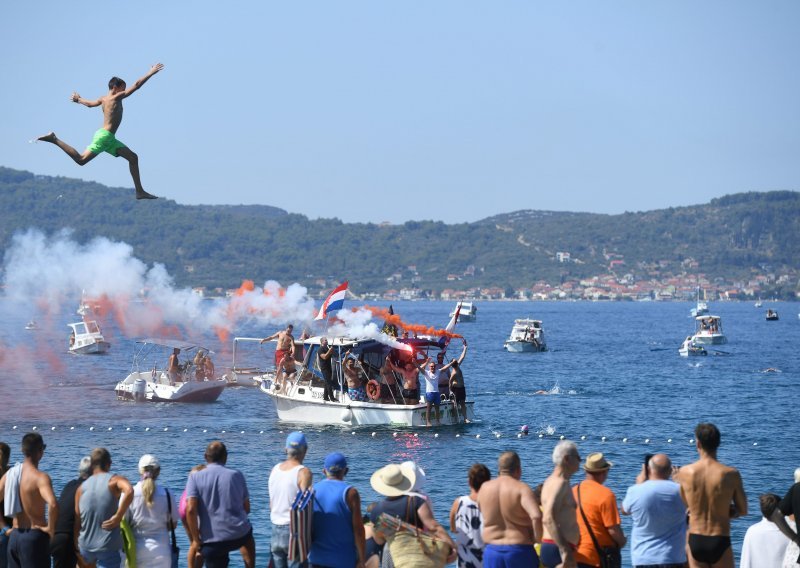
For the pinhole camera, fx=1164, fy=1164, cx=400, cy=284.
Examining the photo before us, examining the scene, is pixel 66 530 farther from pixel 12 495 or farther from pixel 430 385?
pixel 430 385

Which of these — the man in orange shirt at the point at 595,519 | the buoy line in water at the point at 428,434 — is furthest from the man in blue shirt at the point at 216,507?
the buoy line in water at the point at 428,434

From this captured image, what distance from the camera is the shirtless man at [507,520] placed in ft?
36.1

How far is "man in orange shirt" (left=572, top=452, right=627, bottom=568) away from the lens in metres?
11.4

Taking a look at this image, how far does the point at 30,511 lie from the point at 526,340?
322 ft

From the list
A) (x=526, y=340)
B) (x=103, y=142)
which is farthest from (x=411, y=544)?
(x=526, y=340)

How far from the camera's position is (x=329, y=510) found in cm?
1134

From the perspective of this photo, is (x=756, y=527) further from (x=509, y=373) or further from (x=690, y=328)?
(x=690, y=328)

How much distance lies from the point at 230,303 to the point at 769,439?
25.6m

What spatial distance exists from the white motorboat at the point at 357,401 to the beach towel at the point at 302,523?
26771mm

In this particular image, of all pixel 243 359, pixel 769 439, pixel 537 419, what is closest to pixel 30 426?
pixel 537 419

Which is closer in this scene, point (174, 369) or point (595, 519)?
point (595, 519)

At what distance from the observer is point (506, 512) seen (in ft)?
36.3

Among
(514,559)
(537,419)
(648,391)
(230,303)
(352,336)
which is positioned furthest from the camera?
(648,391)

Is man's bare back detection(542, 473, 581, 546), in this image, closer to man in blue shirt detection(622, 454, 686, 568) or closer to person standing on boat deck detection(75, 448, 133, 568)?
man in blue shirt detection(622, 454, 686, 568)
